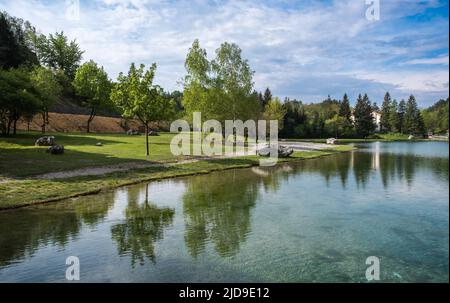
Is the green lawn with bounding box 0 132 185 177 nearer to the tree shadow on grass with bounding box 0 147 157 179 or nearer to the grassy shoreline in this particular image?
the tree shadow on grass with bounding box 0 147 157 179

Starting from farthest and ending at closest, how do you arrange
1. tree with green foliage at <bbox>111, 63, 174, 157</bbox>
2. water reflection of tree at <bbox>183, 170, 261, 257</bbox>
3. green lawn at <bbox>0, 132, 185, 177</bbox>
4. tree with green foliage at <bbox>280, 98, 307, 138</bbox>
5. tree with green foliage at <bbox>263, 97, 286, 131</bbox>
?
tree with green foliage at <bbox>280, 98, 307, 138</bbox>, tree with green foliage at <bbox>263, 97, 286, 131</bbox>, tree with green foliage at <bbox>111, 63, 174, 157</bbox>, green lawn at <bbox>0, 132, 185, 177</bbox>, water reflection of tree at <bbox>183, 170, 261, 257</bbox>

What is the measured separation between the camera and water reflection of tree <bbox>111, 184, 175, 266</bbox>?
13586 millimetres

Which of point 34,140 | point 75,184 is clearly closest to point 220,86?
point 34,140

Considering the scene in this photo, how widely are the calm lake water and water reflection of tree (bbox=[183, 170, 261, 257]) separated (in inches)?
2.9

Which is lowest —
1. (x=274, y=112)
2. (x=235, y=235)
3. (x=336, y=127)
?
(x=235, y=235)

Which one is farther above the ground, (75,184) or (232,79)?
(232,79)

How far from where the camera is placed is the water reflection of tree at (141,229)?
13586 mm

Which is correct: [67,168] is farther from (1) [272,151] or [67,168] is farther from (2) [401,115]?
(2) [401,115]

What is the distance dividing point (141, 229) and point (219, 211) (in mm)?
5158

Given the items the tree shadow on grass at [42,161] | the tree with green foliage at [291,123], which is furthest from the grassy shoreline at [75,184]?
the tree with green foliage at [291,123]

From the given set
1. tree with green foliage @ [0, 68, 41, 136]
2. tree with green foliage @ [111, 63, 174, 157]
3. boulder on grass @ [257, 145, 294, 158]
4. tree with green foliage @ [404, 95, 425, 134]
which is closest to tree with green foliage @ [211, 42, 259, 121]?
boulder on grass @ [257, 145, 294, 158]

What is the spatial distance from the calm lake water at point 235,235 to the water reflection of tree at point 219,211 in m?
0.07

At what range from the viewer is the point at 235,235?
1563 centimetres
